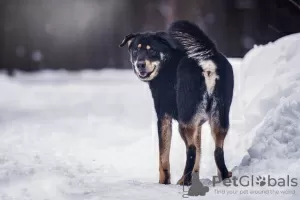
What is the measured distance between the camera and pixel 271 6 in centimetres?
615

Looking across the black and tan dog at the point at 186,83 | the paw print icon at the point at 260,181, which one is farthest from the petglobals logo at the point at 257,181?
the black and tan dog at the point at 186,83

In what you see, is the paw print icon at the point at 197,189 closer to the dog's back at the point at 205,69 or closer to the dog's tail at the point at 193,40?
the dog's back at the point at 205,69

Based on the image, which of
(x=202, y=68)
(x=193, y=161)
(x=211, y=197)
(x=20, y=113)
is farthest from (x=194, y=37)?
(x=20, y=113)

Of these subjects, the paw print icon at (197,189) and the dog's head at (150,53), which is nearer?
the paw print icon at (197,189)

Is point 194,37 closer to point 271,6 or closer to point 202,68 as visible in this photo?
point 202,68

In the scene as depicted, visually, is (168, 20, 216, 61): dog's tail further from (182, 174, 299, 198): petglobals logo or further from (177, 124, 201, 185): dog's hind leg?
(182, 174, 299, 198): petglobals logo

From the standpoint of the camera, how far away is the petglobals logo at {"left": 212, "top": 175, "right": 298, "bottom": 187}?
3.65 metres

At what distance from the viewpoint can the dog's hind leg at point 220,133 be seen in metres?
3.97

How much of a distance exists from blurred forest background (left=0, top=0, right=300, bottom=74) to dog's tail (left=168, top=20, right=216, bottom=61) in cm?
118

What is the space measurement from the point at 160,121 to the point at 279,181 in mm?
1146

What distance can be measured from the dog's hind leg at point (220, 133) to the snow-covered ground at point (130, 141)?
0.16m

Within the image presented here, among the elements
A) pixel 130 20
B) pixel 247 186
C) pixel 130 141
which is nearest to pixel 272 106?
pixel 247 186

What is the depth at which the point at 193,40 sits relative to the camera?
409 cm

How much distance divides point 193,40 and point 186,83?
39 centimetres
